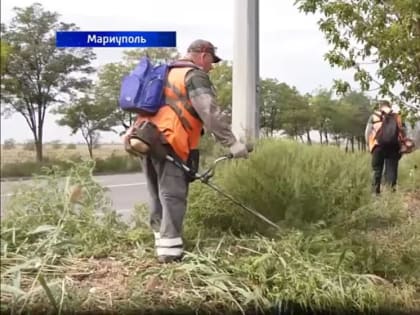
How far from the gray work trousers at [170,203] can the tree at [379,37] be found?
69.7 inches

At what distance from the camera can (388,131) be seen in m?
6.42

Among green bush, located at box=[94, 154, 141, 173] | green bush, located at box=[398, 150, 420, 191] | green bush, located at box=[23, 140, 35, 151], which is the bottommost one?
green bush, located at box=[398, 150, 420, 191]

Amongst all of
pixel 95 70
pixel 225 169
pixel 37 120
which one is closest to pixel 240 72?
pixel 225 169

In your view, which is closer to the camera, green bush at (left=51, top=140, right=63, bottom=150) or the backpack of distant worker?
green bush at (left=51, top=140, right=63, bottom=150)

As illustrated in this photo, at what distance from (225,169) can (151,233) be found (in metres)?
0.63

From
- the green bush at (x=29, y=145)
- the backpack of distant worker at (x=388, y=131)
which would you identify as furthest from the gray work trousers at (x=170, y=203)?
the backpack of distant worker at (x=388, y=131)

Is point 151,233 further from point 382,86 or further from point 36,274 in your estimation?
point 382,86

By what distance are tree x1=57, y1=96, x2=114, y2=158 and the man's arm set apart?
0.65 m

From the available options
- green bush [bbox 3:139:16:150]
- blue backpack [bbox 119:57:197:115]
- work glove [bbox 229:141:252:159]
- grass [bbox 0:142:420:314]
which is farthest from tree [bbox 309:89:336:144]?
green bush [bbox 3:139:16:150]

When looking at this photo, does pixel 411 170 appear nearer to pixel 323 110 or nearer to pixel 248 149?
pixel 323 110

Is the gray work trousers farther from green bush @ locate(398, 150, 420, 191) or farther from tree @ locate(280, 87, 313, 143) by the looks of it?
green bush @ locate(398, 150, 420, 191)

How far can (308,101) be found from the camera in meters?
5.94

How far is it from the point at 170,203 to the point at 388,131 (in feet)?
7.51

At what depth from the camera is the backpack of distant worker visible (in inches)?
250
